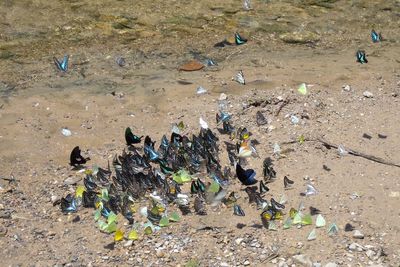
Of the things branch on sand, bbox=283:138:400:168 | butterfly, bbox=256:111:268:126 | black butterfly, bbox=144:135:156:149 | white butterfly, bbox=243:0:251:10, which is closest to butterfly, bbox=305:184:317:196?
branch on sand, bbox=283:138:400:168

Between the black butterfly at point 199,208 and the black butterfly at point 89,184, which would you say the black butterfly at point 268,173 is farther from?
the black butterfly at point 89,184

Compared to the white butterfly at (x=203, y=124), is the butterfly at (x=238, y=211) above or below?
below

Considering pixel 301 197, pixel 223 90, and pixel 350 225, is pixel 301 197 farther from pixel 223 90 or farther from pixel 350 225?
pixel 223 90

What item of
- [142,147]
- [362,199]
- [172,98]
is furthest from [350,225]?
[172,98]

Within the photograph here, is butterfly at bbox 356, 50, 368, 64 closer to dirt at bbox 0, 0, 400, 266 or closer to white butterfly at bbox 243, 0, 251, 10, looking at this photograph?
dirt at bbox 0, 0, 400, 266

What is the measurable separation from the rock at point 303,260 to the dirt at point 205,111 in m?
0.04

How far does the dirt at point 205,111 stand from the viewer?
16.1 feet

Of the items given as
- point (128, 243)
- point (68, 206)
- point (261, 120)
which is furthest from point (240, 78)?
point (128, 243)

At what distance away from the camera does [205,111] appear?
20.9 feet

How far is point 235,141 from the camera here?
600cm

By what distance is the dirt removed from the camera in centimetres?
492

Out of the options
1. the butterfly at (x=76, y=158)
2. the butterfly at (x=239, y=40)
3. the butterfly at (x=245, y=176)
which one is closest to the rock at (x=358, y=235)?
the butterfly at (x=245, y=176)

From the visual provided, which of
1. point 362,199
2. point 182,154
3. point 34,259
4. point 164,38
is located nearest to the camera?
point 34,259

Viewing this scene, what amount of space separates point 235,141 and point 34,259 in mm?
2001
